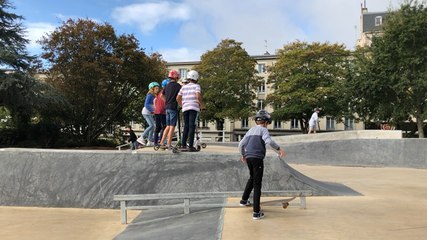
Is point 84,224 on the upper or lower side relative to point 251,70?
lower

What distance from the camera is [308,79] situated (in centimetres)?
5109

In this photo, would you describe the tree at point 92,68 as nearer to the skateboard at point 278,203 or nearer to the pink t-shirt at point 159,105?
the pink t-shirt at point 159,105

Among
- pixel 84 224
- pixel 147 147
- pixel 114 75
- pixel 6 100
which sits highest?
pixel 114 75

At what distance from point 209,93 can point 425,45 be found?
95.3 feet

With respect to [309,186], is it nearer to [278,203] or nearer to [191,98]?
[278,203]

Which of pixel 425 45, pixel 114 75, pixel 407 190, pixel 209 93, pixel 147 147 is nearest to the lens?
pixel 407 190

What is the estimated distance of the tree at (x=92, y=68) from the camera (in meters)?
32.9

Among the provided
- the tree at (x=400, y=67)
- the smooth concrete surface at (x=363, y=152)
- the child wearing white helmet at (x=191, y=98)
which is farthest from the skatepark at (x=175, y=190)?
the tree at (x=400, y=67)

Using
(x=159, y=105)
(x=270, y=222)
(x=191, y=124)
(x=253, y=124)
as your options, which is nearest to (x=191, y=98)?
(x=191, y=124)

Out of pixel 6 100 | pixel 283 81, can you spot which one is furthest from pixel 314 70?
pixel 6 100

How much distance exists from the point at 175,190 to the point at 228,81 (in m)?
43.2

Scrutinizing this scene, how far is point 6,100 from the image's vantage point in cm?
3062

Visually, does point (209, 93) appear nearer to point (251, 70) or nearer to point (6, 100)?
point (251, 70)

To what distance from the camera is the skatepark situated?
19.7ft
